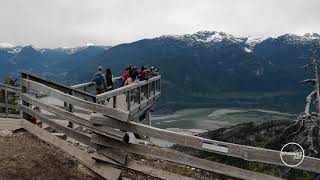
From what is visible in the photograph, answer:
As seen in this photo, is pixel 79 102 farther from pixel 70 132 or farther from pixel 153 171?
pixel 153 171

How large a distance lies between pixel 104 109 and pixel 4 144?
309cm

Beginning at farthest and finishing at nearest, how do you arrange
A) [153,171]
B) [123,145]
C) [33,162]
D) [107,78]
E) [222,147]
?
[107,78] < [33,162] < [123,145] < [153,171] < [222,147]

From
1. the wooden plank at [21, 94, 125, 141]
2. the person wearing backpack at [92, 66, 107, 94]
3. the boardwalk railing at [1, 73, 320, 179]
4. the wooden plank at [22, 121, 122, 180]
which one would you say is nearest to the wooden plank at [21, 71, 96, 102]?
the boardwalk railing at [1, 73, 320, 179]

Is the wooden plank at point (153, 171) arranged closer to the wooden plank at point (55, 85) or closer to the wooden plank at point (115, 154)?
the wooden plank at point (115, 154)

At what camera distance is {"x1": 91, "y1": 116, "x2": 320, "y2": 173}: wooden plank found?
8.20m

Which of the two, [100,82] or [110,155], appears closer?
[110,155]

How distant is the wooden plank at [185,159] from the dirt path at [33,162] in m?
0.90

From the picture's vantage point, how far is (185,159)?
9.16 meters

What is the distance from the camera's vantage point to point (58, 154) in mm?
11094

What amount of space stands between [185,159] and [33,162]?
329 cm

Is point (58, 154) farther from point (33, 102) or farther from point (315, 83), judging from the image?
point (315, 83)

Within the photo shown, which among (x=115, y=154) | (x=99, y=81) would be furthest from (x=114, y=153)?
(x=99, y=81)

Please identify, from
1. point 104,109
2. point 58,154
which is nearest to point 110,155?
point 104,109

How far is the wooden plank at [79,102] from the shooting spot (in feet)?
30.7
